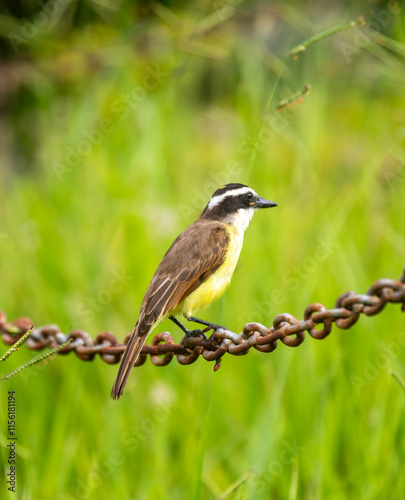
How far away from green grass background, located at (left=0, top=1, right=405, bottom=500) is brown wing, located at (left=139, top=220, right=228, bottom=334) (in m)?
0.50

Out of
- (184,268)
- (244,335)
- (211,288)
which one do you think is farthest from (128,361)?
(211,288)

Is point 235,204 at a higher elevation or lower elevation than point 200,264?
higher

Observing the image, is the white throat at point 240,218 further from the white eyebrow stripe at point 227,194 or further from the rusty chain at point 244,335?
the rusty chain at point 244,335

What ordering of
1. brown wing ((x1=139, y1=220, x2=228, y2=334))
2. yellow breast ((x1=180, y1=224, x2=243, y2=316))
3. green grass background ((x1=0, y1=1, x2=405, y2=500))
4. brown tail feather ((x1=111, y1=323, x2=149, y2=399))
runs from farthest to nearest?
green grass background ((x1=0, y1=1, x2=405, y2=500)), yellow breast ((x1=180, y1=224, x2=243, y2=316)), brown wing ((x1=139, y1=220, x2=228, y2=334)), brown tail feather ((x1=111, y1=323, x2=149, y2=399))

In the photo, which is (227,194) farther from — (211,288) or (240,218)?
(211,288)

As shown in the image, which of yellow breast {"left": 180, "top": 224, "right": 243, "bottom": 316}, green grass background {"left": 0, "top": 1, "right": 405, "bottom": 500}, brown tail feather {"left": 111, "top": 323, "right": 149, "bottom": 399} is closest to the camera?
brown tail feather {"left": 111, "top": 323, "right": 149, "bottom": 399}

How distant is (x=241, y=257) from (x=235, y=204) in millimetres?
1423

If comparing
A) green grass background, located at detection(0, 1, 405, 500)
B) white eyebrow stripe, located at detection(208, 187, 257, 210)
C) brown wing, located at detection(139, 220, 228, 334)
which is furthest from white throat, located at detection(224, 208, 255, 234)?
green grass background, located at detection(0, 1, 405, 500)

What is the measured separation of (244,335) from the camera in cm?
256

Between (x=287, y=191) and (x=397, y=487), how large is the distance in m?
3.48

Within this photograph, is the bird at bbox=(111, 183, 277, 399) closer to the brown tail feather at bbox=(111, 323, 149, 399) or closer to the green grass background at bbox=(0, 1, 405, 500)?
the brown tail feather at bbox=(111, 323, 149, 399)

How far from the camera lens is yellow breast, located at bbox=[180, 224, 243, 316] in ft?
12.2

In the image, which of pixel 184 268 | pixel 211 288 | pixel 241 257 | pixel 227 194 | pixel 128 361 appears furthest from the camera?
pixel 241 257

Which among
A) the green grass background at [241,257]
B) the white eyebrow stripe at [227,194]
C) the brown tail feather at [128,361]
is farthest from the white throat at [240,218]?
the brown tail feather at [128,361]
